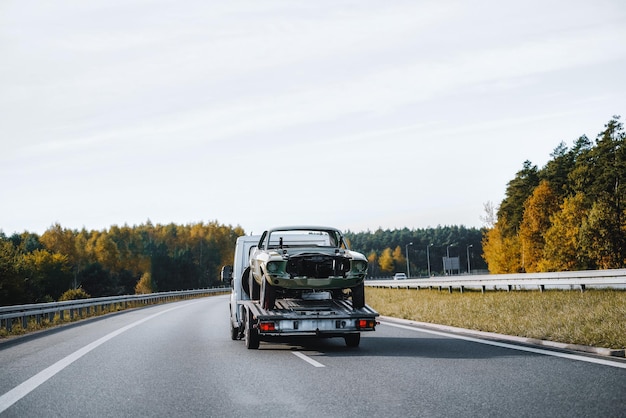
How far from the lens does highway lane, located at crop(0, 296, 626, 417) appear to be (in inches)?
241

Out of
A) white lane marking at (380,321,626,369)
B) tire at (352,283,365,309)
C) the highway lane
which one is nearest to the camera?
the highway lane

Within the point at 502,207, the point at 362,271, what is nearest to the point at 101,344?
the point at 362,271

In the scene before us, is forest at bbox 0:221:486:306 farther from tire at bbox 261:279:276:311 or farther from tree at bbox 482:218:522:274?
tire at bbox 261:279:276:311

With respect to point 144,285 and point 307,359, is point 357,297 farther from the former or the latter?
point 144,285

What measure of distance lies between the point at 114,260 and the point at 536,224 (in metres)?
82.0

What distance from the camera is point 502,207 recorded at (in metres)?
89.1

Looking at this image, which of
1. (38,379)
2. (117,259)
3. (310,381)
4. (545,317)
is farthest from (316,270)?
(117,259)

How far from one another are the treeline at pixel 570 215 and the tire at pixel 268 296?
167 ft

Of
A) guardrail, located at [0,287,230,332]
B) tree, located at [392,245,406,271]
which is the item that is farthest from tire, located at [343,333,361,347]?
tree, located at [392,245,406,271]

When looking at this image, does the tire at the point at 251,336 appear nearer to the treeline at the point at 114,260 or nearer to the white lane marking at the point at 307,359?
the white lane marking at the point at 307,359

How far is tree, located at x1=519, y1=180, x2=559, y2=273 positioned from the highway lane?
6212 cm

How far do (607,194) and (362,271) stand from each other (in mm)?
54097

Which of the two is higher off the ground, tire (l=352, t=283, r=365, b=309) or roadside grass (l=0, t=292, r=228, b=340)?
tire (l=352, t=283, r=365, b=309)

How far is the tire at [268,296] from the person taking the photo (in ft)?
36.1
